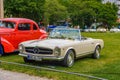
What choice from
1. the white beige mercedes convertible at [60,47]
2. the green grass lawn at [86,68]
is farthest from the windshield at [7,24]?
the white beige mercedes convertible at [60,47]

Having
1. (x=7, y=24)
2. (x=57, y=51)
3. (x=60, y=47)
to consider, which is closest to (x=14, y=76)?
(x=57, y=51)

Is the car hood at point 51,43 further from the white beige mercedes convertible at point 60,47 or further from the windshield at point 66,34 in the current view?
the windshield at point 66,34

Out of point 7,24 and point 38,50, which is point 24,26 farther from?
point 38,50

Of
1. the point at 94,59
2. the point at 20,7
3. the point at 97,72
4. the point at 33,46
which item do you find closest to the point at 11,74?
the point at 33,46

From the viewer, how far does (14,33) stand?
14805 millimetres

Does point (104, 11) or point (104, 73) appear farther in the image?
point (104, 11)

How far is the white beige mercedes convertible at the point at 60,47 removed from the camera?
11148 millimetres

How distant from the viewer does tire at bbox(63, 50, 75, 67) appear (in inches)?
450

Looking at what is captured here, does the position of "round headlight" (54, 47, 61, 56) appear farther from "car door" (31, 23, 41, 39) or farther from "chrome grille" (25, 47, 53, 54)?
"car door" (31, 23, 41, 39)

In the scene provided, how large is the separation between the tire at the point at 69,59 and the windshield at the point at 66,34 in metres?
1.00

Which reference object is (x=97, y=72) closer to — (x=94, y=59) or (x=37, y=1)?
(x=94, y=59)

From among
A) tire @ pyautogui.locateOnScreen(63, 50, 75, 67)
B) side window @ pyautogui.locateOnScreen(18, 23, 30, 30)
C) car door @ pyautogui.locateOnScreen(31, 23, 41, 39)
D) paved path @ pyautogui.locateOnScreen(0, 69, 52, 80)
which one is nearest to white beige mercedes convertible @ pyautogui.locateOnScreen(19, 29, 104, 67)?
tire @ pyautogui.locateOnScreen(63, 50, 75, 67)

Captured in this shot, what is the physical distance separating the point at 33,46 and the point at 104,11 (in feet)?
196

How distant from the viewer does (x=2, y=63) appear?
11.8 metres
